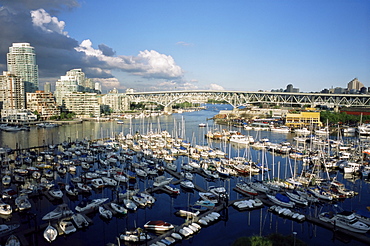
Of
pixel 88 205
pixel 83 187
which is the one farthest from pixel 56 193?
pixel 88 205

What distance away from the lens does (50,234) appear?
505 cm

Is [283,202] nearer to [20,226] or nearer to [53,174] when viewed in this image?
[20,226]

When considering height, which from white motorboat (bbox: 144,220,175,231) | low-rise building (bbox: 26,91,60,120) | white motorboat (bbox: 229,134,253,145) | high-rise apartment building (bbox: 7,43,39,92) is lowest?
white motorboat (bbox: 144,220,175,231)

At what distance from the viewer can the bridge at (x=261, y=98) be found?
3109cm

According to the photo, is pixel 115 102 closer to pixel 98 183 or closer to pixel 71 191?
pixel 98 183

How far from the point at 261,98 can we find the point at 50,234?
35573mm

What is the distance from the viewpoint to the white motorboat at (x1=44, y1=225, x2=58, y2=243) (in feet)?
16.4

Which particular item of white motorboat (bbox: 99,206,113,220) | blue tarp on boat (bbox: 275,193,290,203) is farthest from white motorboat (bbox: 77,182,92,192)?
blue tarp on boat (bbox: 275,193,290,203)

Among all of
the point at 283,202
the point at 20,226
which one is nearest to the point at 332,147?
the point at 283,202

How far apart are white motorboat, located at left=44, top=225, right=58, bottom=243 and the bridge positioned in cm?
3218

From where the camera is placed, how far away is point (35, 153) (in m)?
12.1

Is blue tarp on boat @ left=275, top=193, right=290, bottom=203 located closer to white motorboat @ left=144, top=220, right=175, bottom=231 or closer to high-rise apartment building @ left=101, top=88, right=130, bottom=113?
white motorboat @ left=144, top=220, right=175, bottom=231

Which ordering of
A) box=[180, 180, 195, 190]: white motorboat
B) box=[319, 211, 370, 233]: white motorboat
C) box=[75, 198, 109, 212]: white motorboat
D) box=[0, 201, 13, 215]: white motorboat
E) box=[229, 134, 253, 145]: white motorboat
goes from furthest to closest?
box=[229, 134, 253, 145]: white motorboat → box=[180, 180, 195, 190]: white motorboat → box=[75, 198, 109, 212]: white motorboat → box=[0, 201, 13, 215]: white motorboat → box=[319, 211, 370, 233]: white motorboat

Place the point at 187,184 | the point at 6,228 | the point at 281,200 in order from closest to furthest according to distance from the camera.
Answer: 1. the point at 6,228
2. the point at 281,200
3. the point at 187,184
